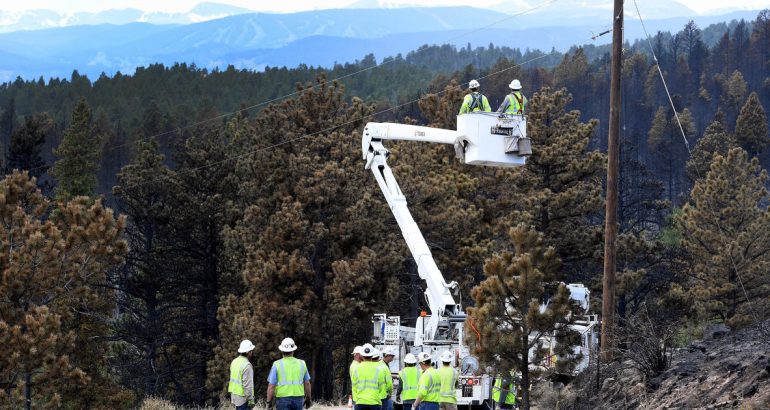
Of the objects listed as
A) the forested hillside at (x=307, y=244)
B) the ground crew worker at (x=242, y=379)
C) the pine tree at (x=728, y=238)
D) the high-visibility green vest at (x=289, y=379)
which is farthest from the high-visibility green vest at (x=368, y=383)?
the pine tree at (x=728, y=238)

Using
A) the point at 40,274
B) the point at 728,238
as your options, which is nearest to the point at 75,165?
the point at 728,238

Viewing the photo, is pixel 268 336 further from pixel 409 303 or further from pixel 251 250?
pixel 409 303

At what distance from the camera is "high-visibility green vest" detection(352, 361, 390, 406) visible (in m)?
16.6

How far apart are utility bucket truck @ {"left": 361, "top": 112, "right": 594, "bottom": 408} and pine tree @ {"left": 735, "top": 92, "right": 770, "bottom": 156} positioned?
71.6 metres

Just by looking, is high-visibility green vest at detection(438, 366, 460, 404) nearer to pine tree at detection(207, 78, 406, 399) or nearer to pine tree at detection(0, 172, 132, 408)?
pine tree at detection(0, 172, 132, 408)

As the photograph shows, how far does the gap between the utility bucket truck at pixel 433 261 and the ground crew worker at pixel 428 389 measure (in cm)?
395

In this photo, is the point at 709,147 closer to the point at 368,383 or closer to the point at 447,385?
the point at 447,385

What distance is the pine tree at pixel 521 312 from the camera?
19.9m

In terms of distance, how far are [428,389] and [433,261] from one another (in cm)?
769

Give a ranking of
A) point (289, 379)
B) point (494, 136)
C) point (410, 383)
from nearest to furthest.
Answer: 1. point (289, 379)
2. point (410, 383)
3. point (494, 136)

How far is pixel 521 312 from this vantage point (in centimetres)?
2017

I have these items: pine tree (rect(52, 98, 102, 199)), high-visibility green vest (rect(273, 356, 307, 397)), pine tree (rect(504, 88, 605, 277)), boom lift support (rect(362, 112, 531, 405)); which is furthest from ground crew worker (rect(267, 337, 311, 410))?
pine tree (rect(52, 98, 102, 199))

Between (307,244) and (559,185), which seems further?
(559,185)

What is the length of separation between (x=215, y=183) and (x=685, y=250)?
18.2 metres
